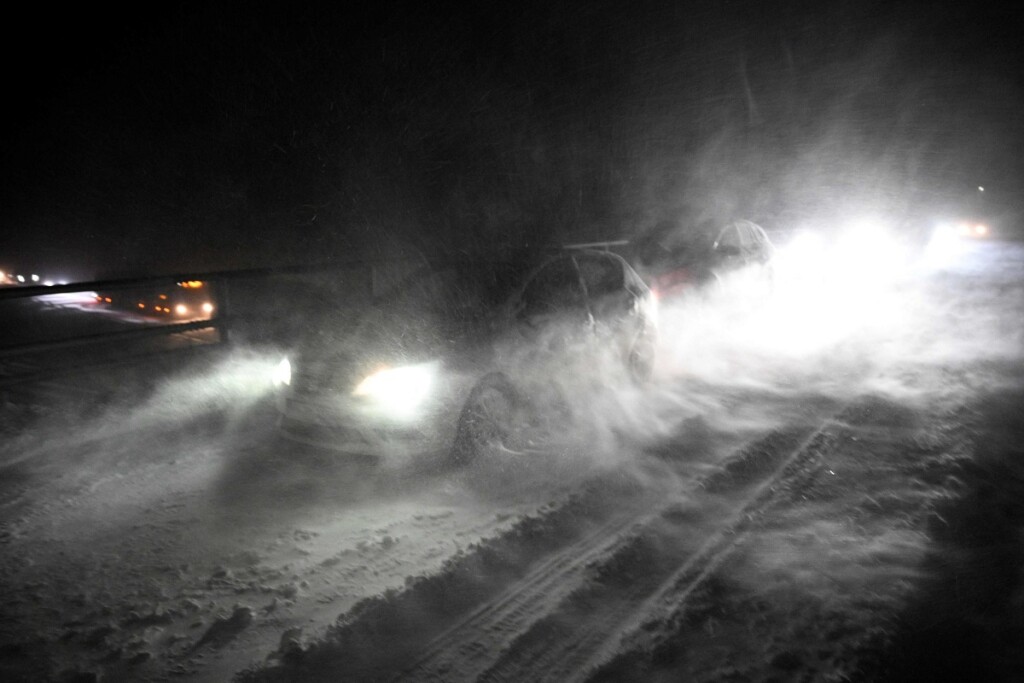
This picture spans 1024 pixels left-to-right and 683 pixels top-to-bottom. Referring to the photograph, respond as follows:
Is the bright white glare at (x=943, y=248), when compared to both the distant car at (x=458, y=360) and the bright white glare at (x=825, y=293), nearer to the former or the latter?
the bright white glare at (x=825, y=293)

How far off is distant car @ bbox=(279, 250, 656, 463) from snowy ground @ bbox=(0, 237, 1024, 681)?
0.34 metres

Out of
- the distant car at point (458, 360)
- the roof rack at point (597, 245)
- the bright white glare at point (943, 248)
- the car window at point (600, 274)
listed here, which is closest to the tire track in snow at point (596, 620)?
the distant car at point (458, 360)

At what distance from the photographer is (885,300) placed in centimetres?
1207

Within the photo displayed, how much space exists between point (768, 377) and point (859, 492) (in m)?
3.05

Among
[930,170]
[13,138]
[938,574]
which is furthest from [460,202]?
[930,170]

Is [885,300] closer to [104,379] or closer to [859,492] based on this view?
[859,492]

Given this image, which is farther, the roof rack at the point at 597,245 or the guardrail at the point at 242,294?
the roof rack at the point at 597,245

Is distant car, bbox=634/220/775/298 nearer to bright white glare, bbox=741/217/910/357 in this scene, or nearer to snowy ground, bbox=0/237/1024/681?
bright white glare, bbox=741/217/910/357

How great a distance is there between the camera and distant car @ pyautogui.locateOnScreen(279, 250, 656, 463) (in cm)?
419

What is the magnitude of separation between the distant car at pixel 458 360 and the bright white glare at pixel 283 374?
0.02 meters

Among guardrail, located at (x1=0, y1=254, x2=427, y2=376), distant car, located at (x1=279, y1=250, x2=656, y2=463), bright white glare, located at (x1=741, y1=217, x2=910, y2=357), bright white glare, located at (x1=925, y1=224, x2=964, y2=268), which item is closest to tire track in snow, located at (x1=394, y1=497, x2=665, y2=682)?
distant car, located at (x1=279, y1=250, x2=656, y2=463)

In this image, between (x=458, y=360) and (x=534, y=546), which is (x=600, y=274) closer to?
(x=458, y=360)

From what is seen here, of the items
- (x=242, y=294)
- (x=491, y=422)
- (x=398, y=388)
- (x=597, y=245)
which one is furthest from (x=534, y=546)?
(x=242, y=294)

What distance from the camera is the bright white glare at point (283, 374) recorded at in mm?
4498
